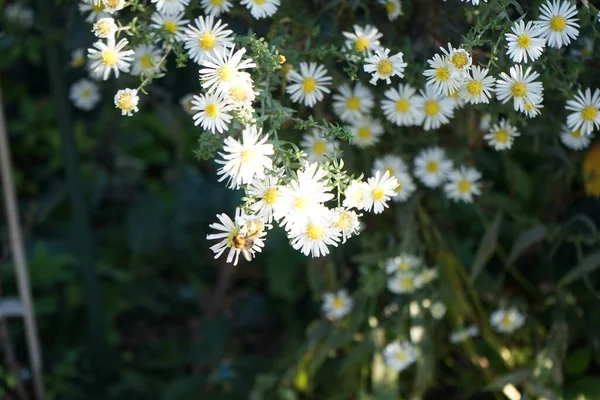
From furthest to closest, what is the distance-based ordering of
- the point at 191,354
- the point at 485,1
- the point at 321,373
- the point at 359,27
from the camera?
1. the point at 191,354
2. the point at 321,373
3. the point at 359,27
4. the point at 485,1

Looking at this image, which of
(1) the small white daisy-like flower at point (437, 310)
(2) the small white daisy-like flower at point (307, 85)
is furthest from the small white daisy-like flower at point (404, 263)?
(2) the small white daisy-like flower at point (307, 85)

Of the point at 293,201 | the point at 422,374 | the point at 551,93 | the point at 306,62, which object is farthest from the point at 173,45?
the point at 422,374

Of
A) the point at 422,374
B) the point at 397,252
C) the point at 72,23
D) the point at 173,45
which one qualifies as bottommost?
the point at 422,374

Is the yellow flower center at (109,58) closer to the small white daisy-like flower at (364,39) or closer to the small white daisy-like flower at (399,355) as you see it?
the small white daisy-like flower at (364,39)

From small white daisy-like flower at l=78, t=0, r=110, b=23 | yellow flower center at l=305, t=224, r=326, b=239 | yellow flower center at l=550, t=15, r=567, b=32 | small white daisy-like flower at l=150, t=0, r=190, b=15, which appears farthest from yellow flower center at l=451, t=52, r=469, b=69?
small white daisy-like flower at l=78, t=0, r=110, b=23

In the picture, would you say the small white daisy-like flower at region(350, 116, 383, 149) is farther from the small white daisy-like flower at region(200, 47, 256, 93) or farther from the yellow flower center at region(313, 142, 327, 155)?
the small white daisy-like flower at region(200, 47, 256, 93)

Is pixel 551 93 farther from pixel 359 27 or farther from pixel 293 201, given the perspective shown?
pixel 293 201

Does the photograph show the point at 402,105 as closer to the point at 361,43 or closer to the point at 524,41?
the point at 361,43
